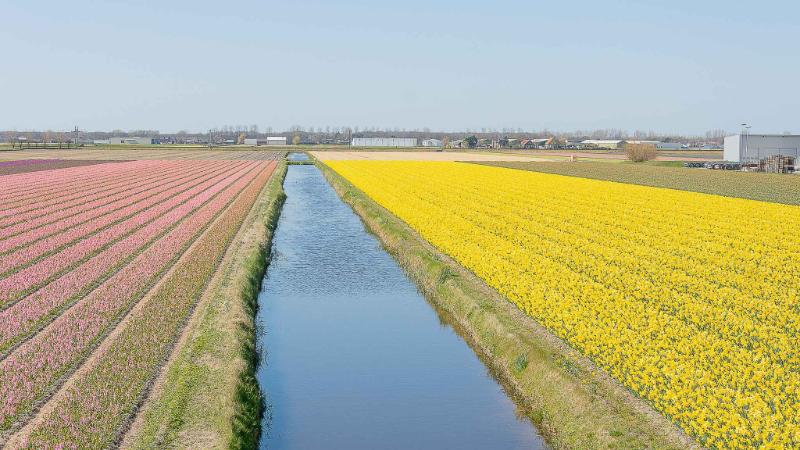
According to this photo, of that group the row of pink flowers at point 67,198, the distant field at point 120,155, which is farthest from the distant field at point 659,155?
the row of pink flowers at point 67,198

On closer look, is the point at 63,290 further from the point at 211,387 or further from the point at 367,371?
the point at 367,371

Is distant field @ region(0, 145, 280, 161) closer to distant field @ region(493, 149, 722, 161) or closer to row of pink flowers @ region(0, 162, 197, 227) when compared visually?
row of pink flowers @ region(0, 162, 197, 227)

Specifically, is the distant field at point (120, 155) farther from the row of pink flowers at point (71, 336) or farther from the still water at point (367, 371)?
the still water at point (367, 371)

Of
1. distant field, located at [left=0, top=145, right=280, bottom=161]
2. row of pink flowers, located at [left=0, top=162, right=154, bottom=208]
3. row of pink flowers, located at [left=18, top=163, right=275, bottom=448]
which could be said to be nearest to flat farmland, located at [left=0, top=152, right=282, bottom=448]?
row of pink flowers, located at [left=18, top=163, right=275, bottom=448]

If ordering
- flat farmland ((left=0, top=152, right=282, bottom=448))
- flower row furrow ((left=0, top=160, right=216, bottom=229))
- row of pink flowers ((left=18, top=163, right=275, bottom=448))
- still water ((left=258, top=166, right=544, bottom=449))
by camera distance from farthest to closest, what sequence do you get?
flower row furrow ((left=0, top=160, right=216, bottom=229))
still water ((left=258, top=166, right=544, bottom=449))
flat farmland ((left=0, top=152, right=282, bottom=448))
row of pink flowers ((left=18, top=163, right=275, bottom=448))

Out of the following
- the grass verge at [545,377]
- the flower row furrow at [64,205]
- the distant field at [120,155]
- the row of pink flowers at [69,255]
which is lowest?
the grass verge at [545,377]

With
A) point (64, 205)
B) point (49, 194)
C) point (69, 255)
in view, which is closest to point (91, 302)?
point (69, 255)
